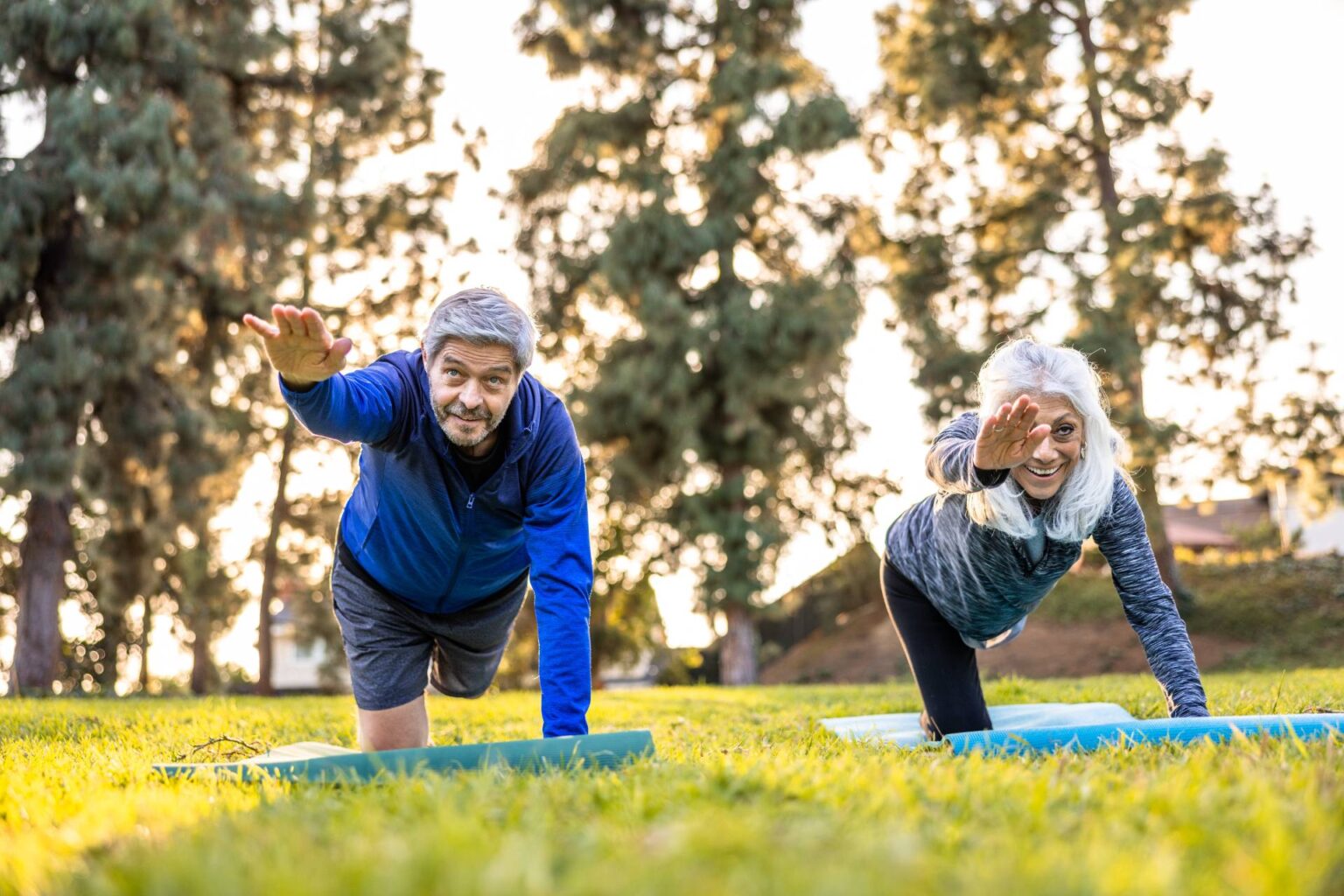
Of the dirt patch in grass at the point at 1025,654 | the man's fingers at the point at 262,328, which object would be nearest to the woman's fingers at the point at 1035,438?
the man's fingers at the point at 262,328

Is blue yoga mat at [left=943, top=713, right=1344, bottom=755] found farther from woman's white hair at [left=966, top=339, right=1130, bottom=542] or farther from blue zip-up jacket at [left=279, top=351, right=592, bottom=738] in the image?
blue zip-up jacket at [left=279, top=351, right=592, bottom=738]

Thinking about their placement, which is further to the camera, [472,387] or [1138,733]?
[472,387]

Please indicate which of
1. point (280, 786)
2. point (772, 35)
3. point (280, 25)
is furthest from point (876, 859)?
point (772, 35)

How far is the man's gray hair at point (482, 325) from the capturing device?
3.66 meters

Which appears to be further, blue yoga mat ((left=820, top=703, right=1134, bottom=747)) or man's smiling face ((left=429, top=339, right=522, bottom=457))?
blue yoga mat ((left=820, top=703, right=1134, bottom=747))

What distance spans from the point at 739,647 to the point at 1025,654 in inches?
179

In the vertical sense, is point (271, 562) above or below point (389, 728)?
above

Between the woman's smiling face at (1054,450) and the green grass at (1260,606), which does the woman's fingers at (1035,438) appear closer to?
the woman's smiling face at (1054,450)

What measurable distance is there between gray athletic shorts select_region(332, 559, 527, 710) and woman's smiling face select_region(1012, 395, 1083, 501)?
1.95 m

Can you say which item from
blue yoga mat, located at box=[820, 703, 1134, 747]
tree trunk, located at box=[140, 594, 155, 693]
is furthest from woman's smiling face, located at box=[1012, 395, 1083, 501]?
tree trunk, located at box=[140, 594, 155, 693]

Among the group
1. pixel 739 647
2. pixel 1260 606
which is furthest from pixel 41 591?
pixel 1260 606

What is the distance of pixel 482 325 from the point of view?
3.65 meters

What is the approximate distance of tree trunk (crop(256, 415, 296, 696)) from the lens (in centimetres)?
1692

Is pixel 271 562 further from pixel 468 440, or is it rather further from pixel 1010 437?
pixel 1010 437
